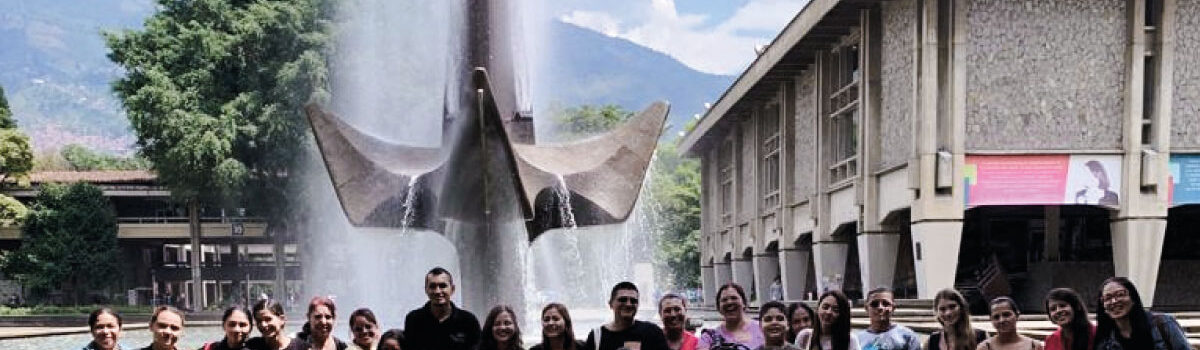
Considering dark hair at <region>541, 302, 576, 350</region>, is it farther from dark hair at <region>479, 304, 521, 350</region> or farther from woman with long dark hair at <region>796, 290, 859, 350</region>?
woman with long dark hair at <region>796, 290, 859, 350</region>

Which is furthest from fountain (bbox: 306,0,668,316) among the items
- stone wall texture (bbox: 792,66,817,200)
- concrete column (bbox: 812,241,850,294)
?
stone wall texture (bbox: 792,66,817,200)

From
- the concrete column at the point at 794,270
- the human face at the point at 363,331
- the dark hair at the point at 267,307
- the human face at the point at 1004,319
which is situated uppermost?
the dark hair at the point at 267,307

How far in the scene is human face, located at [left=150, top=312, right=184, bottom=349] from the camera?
18.1ft

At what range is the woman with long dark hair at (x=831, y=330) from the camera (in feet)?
19.9

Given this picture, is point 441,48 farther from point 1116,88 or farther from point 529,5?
point 1116,88

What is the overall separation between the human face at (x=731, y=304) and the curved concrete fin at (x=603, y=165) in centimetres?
629

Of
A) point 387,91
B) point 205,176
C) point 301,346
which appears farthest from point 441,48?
point 205,176

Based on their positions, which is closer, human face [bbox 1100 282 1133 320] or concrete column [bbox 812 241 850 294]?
human face [bbox 1100 282 1133 320]

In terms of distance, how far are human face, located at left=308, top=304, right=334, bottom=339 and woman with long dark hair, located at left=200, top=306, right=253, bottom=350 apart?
38cm

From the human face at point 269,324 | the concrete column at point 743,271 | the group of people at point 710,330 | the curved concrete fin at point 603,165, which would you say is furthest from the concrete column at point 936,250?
the concrete column at point 743,271

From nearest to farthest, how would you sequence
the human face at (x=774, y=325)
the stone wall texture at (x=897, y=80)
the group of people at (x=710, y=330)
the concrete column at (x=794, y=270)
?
1. the human face at (x=774, y=325)
2. the group of people at (x=710, y=330)
3. the stone wall texture at (x=897, y=80)
4. the concrete column at (x=794, y=270)

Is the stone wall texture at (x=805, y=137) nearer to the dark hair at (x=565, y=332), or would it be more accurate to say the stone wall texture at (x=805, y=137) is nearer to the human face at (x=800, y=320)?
the human face at (x=800, y=320)

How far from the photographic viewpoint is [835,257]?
2959 centimetres

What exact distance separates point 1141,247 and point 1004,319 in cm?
1798
